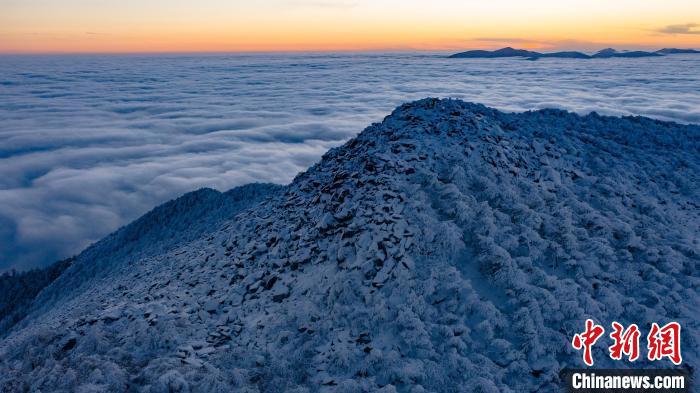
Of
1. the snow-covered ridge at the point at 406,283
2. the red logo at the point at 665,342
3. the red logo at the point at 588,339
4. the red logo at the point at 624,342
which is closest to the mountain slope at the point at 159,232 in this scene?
the snow-covered ridge at the point at 406,283

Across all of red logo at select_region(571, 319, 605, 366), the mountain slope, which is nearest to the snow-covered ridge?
red logo at select_region(571, 319, 605, 366)

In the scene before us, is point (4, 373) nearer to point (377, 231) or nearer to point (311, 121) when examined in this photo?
point (377, 231)

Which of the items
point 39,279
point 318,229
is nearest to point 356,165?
point 318,229

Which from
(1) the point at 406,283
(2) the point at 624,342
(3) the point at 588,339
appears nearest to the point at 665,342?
(2) the point at 624,342

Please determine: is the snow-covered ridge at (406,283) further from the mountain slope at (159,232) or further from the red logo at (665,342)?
the mountain slope at (159,232)

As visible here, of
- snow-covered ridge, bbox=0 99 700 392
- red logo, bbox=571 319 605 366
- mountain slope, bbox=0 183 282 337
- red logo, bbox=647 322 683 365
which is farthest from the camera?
mountain slope, bbox=0 183 282 337

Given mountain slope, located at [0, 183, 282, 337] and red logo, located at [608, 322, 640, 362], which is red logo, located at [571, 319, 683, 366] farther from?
mountain slope, located at [0, 183, 282, 337]

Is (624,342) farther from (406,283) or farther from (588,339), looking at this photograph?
(406,283)

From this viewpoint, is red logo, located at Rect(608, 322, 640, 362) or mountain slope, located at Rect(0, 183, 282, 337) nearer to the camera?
red logo, located at Rect(608, 322, 640, 362)
